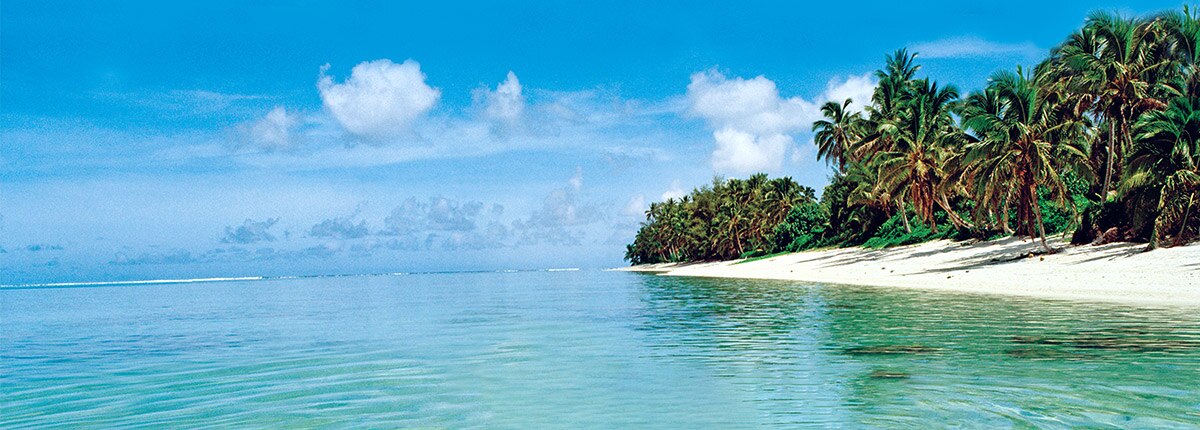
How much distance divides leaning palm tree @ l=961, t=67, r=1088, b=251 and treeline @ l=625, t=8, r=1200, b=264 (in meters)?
0.07

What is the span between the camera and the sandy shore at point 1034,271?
2712 cm

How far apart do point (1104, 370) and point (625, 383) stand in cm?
669

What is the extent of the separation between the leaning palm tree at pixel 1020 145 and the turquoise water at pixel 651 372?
18928 millimetres

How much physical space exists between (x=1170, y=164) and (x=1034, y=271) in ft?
21.9

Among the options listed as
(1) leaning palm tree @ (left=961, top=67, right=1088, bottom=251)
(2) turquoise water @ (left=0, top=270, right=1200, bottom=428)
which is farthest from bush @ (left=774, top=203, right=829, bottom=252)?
(2) turquoise water @ (left=0, top=270, right=1200, bottom=428)

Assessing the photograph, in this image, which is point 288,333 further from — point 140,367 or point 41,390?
point 41,390

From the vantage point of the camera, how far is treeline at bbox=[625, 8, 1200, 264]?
3434 cm

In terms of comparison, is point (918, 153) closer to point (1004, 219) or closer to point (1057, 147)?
point (1004, 219)

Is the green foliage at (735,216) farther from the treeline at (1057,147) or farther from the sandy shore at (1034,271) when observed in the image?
the sandy shore at (1034,271)

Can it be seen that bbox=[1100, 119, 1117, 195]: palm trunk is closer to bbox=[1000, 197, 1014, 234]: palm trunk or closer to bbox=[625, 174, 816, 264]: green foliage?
bbox=[1000, 197, 1014, 234]: palm trunk

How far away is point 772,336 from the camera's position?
17406 mm

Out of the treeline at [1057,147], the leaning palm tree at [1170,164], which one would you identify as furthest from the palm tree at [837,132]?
the leaning palm tree at [1170,164]

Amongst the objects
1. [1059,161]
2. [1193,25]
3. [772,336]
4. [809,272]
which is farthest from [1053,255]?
[772,336]

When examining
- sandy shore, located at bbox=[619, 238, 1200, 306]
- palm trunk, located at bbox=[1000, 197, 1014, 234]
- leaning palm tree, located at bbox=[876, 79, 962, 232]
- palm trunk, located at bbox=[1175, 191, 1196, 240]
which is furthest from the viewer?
leaning palm tree, located at bbox=[876, 79, 962, 232]
